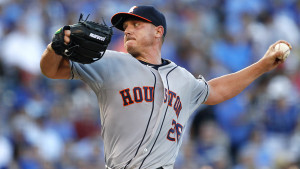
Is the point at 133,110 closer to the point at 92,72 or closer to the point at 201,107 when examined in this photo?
the point at 92,72

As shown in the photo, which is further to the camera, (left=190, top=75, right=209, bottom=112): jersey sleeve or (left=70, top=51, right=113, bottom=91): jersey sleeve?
(left=190, top=75, right=209, bottom=112): jersey sleeve

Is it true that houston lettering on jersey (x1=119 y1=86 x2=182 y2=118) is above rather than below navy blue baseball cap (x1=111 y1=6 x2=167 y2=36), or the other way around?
below

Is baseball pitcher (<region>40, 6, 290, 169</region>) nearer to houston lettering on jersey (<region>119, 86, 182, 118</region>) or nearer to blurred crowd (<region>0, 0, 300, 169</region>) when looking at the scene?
houston lettering on jersey (<region>119, 86, 182, 118</region>)

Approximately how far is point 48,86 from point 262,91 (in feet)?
11.9

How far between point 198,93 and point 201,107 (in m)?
4.51

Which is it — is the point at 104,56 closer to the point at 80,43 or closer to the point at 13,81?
the point at 80,43

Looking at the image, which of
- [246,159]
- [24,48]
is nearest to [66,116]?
[24,48]

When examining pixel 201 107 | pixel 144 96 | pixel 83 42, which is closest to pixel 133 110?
pixel 144 96

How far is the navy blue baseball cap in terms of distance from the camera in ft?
14.9

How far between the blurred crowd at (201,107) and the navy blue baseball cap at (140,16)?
3815 mm

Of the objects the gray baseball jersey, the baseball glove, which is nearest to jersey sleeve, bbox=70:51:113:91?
the gray baseball jersey

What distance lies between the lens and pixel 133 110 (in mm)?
4262

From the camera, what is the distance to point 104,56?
428 centimetres

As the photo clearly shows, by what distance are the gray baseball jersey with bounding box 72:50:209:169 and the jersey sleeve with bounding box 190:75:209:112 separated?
0.96 ft
